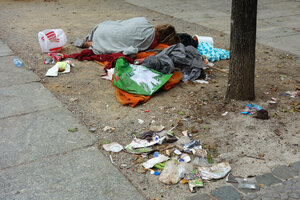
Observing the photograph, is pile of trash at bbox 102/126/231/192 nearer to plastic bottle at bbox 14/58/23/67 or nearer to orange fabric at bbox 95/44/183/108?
orange fabric at bbox 95/44/183/108

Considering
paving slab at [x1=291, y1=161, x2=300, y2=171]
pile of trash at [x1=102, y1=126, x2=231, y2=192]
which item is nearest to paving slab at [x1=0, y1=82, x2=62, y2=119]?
pile of trash at [x1=102, y1=126, x2=231, y2=192]

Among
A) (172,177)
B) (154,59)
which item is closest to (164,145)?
(172,177)

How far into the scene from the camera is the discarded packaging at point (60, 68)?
5781mm

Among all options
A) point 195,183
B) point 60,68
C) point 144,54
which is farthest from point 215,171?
point 60,68

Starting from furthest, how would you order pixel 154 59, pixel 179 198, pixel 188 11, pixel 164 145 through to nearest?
1. pixel 188 11
2. pixel 154 59
3. pixel 164 145
4. pixel 179 198

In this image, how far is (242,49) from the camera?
172 inches

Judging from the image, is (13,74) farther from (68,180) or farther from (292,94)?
(292,94)

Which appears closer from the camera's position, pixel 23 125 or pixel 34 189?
pixel 34 189

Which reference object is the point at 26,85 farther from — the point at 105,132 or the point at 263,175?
the point at 263,175

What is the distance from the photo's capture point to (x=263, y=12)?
10039 mm

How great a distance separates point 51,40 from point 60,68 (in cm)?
105

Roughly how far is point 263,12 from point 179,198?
329 inches

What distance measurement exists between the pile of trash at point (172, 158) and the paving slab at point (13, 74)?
2.52 metres

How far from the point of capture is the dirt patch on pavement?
3.43 metres
